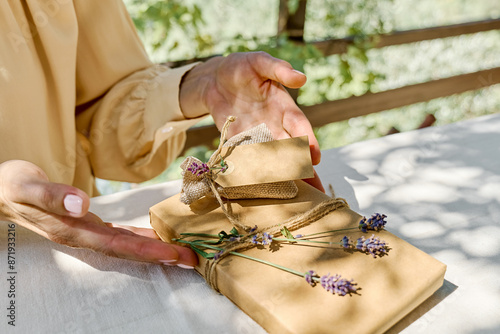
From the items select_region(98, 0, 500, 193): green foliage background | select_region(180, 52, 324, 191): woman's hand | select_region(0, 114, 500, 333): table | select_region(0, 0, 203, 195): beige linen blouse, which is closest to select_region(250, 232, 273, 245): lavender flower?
select_region(0, 114, 500, 333): table

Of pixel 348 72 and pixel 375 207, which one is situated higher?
pixel 375 207

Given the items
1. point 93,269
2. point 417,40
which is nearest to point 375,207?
point 93,269

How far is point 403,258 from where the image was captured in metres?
0.65

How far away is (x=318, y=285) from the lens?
1.99 ft

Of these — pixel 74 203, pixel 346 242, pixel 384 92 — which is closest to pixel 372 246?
pixel 346 242

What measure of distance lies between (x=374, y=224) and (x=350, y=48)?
205cm

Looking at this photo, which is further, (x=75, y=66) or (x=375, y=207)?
(x=75, y=66)

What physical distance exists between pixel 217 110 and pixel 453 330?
682mm

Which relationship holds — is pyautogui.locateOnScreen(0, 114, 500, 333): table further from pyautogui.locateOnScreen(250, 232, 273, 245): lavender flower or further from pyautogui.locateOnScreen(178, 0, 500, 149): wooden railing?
pyautogui.locateOnScreen(178, 0, 500, 149): wooden railing

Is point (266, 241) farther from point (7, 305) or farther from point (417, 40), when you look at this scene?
point (417, 40)

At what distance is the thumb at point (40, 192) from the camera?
0.62m

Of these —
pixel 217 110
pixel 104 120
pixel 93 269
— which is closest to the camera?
pixel 93 269

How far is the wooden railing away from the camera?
89.5 inches

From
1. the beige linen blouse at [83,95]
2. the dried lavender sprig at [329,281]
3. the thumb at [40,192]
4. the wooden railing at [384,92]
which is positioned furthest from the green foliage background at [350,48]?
the dried lavender sprig at [329,281]
